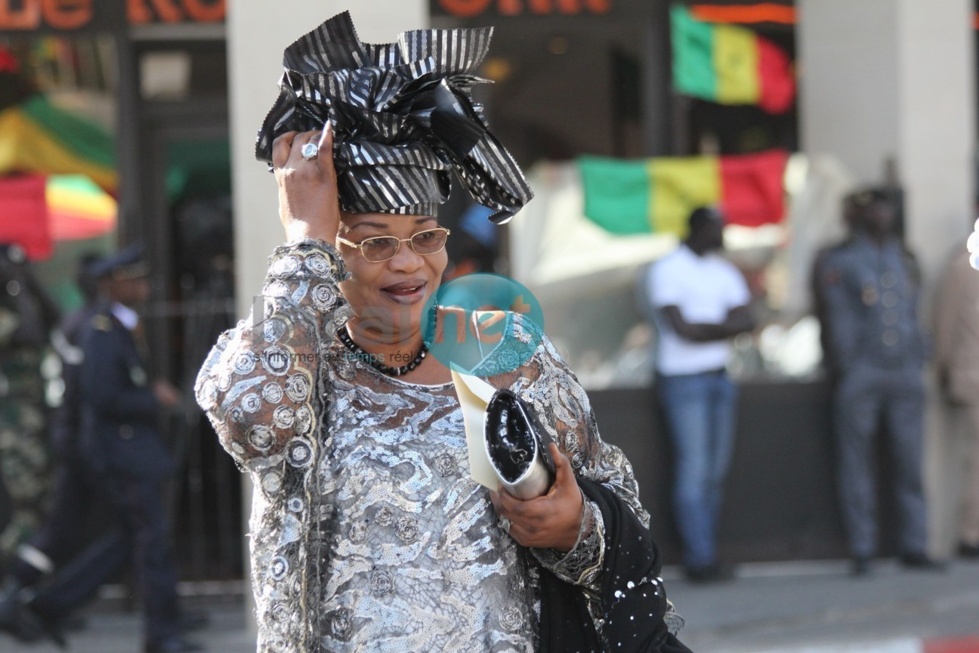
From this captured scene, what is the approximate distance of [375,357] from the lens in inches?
108

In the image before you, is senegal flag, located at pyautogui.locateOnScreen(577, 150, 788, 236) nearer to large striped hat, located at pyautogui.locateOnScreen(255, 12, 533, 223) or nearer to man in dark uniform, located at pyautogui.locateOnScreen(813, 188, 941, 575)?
man in dark uniform, located at pyautogui.locateOnScreen(813, 188, 941, 575)

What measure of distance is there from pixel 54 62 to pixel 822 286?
15.4 feet

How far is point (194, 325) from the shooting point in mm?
8766

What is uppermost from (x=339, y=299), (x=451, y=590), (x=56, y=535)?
(x=339, y=299)

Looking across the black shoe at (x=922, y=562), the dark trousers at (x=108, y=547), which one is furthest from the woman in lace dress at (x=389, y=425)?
the black shoe at (x=922, y=562)

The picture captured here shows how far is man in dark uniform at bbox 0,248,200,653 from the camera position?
24.0 feet

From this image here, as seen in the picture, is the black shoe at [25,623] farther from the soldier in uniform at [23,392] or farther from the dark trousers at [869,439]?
the dark trousers at [869,439]

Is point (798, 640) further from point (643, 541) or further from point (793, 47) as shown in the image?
point (643, 541)

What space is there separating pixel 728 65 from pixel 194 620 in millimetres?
4612

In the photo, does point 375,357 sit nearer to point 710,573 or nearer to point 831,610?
point 831,610

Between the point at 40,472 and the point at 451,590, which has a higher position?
the point at 451,590

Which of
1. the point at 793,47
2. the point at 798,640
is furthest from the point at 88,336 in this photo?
the point at 793,47

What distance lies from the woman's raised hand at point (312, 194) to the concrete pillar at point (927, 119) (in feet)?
23.0

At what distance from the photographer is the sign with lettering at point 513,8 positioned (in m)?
9.14
